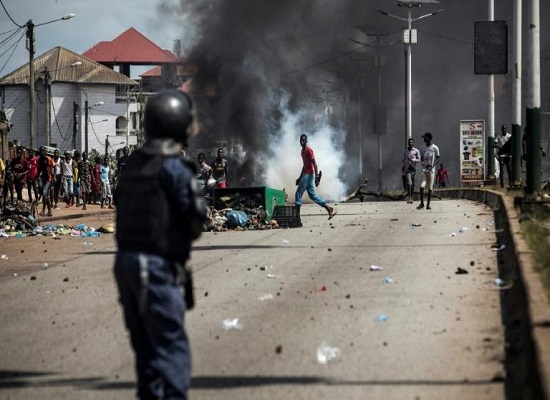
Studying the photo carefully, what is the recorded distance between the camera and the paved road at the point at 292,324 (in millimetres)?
7066

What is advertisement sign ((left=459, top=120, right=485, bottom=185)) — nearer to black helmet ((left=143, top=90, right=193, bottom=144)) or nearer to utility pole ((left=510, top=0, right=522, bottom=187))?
utility pole ((left=510, top=0, right=522, bottom=187))

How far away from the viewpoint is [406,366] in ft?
24.4

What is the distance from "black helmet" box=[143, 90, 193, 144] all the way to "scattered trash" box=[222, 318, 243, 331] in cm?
350

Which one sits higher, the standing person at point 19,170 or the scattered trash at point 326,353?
the standing person at point 19,170

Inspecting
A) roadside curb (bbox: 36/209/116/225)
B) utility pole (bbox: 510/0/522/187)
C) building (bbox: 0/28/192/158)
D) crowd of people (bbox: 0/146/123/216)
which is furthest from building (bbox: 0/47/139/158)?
utility pole (bbox: 510/0/522/187)

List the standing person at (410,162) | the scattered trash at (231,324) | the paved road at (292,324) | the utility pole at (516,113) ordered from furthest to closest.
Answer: the standing person at (410,162) < the utility pole at (516,113) < the scattered trash at (231,324) < the paved road at (292,324)

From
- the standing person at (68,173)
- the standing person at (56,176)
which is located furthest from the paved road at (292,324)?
the standing person at (68,173)

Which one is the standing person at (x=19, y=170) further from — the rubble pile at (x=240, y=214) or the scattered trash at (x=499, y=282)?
the scattered trash at (x=499, y=282)

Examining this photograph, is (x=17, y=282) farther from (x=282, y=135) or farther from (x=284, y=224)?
(x=282, y=135)

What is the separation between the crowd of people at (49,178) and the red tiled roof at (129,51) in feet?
307

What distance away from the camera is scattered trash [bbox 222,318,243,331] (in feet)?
30.0

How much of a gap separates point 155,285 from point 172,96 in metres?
0.97

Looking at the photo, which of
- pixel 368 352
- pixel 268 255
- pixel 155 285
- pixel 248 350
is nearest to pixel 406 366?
pixel 368 352

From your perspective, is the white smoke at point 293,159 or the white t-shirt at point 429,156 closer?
the white t-shirt at point 429,156
